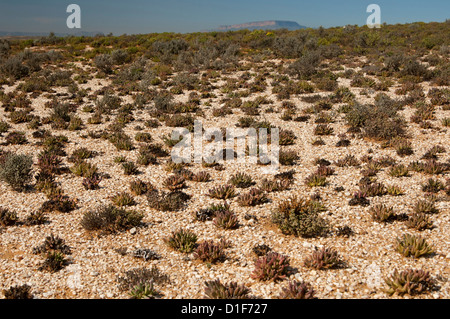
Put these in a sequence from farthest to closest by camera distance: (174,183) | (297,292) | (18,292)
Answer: (174,183) → (18,292) → (297,292)

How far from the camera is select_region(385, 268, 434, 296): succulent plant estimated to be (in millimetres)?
6262

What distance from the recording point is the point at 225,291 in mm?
6504

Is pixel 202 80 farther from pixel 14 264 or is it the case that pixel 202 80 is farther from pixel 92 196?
pixel 14 264

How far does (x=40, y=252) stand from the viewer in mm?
8109

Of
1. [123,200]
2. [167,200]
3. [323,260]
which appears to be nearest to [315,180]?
[323,260]

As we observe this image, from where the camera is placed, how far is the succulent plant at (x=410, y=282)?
6262mm

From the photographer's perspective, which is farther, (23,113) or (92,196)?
(23,113)

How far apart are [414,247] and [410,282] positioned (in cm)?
136

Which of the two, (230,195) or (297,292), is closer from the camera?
(297,292)

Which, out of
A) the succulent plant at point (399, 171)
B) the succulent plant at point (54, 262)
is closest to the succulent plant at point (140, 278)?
the succulent plant at point (54, 262)

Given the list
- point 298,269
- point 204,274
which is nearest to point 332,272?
point 298,269

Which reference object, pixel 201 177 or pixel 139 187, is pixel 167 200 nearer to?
pixel 139 187
